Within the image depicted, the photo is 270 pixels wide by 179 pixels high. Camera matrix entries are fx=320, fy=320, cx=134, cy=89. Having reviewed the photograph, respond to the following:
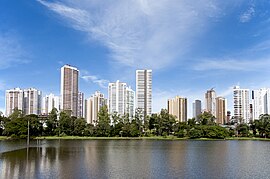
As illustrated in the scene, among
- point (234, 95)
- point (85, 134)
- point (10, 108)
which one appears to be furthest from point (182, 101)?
point (10, 108)

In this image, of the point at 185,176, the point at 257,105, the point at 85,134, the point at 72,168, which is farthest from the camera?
the point at 257,105

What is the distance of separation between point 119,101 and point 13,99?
1428 inches

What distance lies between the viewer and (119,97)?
107 m

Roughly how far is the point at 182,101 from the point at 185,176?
100107 millimetres

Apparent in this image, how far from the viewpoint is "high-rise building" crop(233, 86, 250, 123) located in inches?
4695

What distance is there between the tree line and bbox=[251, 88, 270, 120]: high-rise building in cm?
3472

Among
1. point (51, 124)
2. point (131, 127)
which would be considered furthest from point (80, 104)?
point (131, 127)

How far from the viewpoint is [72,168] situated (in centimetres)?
2262

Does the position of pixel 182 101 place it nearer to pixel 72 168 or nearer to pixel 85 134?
pixel 85 134

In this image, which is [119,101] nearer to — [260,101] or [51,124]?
[51,124]

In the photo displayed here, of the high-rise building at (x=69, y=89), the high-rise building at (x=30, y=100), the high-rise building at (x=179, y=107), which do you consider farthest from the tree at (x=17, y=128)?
the high-rise building at (x=179, y=107)

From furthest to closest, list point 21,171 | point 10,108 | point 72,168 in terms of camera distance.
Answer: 1. point 10,108
2. point 72,168
3. point 21,171

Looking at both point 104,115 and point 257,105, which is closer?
point 104,115

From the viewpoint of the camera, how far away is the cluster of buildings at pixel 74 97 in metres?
107
